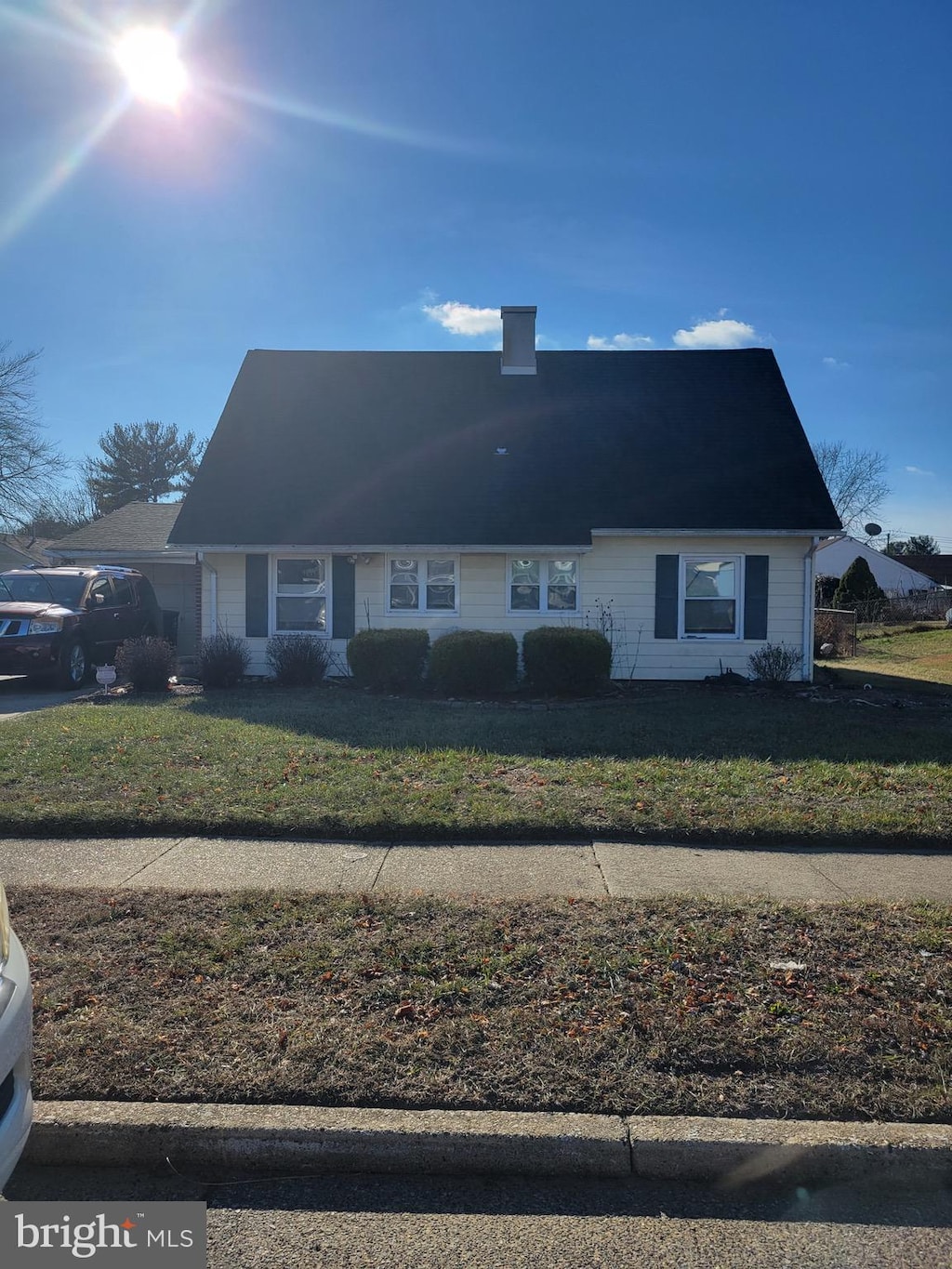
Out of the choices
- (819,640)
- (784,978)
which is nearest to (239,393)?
(819,640)

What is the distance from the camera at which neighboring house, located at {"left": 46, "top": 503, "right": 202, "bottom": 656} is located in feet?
69.5

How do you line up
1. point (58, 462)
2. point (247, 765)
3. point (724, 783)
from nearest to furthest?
point (724, 783), point (247, 765), point (58, 462)

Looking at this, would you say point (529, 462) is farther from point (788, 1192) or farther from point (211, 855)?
point (788, 1192)

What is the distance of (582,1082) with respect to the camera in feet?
11.3

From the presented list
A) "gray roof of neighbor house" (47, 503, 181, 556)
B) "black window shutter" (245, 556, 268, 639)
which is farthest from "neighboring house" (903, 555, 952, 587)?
"black window shutter" (245, 556, 268, 639)

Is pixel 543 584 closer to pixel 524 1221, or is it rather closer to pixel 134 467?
pixel 524 1221

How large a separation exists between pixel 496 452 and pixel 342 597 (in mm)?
4079

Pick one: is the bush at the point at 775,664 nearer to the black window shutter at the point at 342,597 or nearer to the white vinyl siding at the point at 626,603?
the white vinyl siding at the point at 626,603

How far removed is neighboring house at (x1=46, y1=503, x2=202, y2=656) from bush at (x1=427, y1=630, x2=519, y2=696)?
885 cm

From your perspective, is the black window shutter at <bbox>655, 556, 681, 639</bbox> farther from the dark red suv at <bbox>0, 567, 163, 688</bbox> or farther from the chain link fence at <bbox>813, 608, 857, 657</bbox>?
the dark red suv at <bbox>0, 567, 163, 688</bbox>

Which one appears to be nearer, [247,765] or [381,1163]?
[381,1163]

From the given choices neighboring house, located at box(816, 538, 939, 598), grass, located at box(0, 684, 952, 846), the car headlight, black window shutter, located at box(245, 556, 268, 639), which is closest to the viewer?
the car headlight

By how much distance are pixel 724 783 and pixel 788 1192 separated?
4.79 metres

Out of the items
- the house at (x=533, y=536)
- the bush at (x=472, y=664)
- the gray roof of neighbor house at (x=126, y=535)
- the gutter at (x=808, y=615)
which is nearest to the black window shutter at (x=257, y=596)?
the house at (x=533, y=536)
